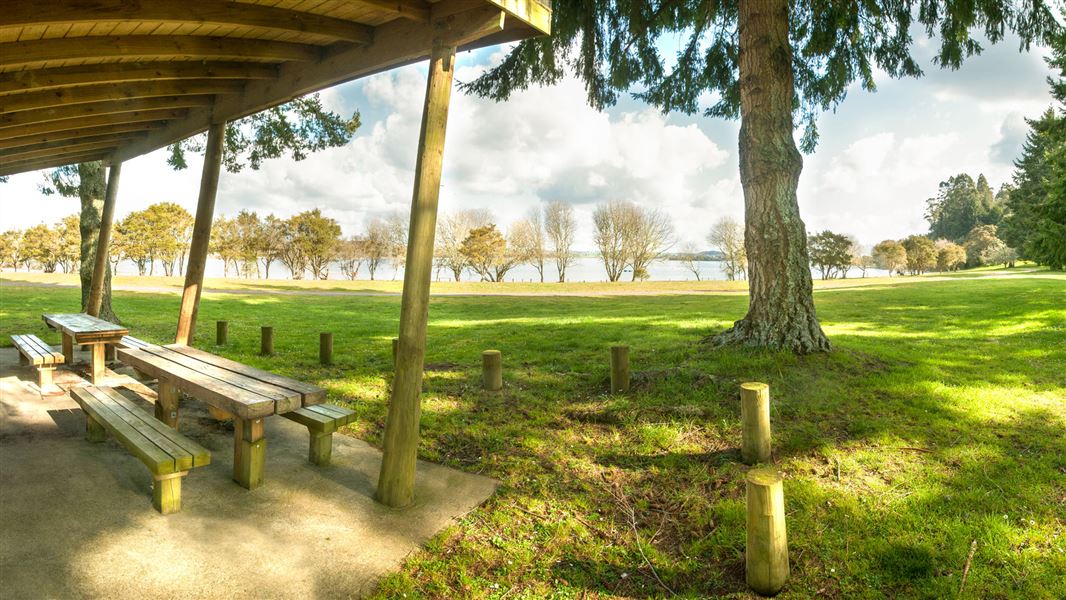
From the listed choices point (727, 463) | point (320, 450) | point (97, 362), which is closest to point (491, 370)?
point (320, 450)

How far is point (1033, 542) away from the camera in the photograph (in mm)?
3107

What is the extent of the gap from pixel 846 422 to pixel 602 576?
3.25m

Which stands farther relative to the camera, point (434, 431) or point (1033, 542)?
point (434, 431)

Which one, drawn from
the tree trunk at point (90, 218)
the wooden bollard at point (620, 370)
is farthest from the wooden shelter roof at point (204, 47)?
the tree trunk at point (90, 218)

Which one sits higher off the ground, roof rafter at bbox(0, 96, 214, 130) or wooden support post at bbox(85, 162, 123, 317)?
roof rafter at bbox(0, 96, 214, 130)

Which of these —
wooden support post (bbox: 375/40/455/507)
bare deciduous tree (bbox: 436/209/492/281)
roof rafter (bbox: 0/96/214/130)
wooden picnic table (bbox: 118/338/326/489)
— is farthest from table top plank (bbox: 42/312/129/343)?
bare deciduous tree (bbox: 436/209/492/281)

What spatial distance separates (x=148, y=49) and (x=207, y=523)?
3.66 metres

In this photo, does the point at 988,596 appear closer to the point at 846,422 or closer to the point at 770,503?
Answer: the point at 770,503

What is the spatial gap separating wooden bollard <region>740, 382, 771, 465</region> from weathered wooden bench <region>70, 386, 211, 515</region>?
3807 millimetres

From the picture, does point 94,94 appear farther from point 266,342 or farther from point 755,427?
point 755,427

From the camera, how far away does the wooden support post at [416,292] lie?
3.37m

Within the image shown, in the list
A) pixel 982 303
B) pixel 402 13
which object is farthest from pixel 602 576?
pixel 982 303

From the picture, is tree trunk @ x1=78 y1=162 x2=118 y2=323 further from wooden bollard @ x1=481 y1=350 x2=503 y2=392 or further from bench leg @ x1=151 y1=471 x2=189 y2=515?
bench leg @ x1=151 y1=471 x2=189 y2=515

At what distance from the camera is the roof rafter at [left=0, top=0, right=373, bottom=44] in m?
3.18
